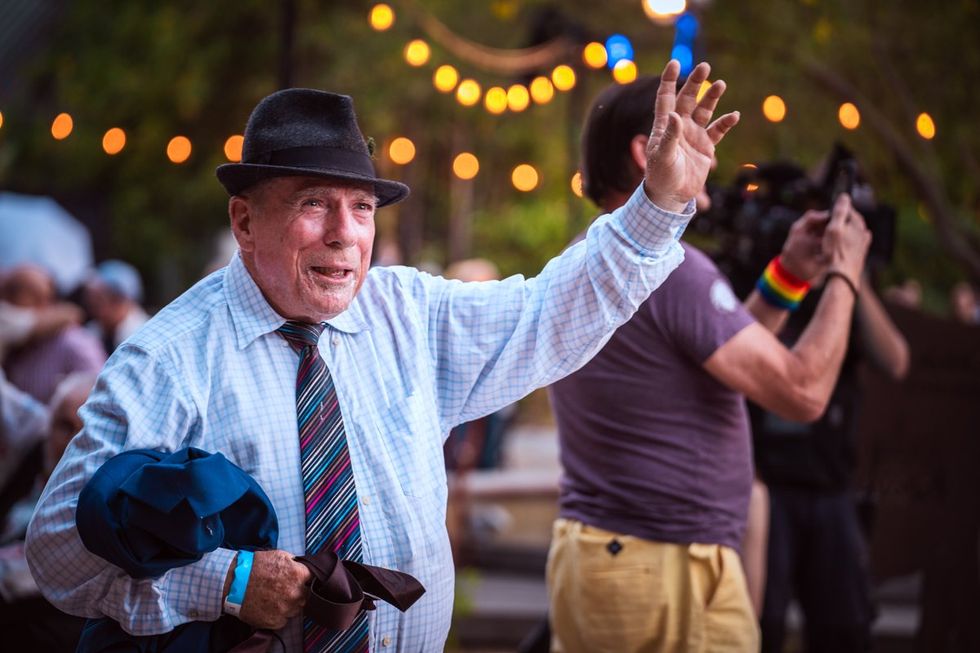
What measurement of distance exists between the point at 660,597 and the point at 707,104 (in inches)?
51.0

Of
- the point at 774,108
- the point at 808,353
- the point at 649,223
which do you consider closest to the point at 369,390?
the point at 649,223

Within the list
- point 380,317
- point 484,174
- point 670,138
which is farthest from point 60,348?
point 484,174

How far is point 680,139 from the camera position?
226 cm

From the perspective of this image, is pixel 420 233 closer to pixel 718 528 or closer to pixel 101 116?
pixel 101 116

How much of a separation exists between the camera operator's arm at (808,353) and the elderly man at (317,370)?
55cm

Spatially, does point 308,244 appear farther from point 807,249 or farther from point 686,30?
point 686,30

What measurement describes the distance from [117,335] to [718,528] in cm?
574

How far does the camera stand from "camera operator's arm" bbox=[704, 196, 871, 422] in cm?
284

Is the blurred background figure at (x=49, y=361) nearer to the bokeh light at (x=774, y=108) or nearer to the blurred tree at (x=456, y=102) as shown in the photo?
the blurred tree at (x=456, y=102)

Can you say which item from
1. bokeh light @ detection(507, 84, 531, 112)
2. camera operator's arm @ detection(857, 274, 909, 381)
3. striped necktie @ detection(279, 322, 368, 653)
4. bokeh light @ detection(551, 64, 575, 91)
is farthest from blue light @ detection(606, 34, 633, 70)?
striped necktie @ detection(279, 322, 368, 653)

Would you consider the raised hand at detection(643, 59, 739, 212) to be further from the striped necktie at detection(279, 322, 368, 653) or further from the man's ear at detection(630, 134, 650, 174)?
the striped necktie at detection(279, 322, 368, 653)

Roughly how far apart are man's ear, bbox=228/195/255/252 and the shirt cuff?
2.48 feet

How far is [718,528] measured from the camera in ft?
9.69

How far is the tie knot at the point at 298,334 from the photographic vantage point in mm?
2391
